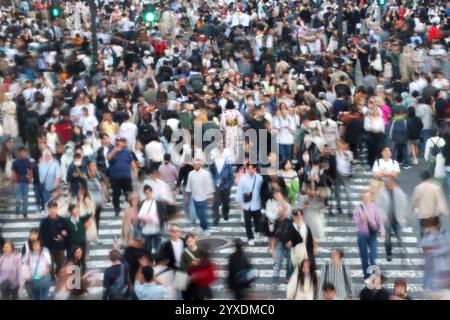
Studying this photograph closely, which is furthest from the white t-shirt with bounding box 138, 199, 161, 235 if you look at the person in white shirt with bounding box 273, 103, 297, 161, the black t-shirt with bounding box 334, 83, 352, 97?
the black t-shirt with bounding box 334, 83, 352, 97

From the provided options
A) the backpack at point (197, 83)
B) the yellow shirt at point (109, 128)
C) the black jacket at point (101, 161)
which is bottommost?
the black jacket at point (101, 161)

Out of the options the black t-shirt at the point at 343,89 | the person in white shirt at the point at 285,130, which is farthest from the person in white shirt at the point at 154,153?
the black t-shirt at the point at 343,89

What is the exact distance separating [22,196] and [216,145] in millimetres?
3481

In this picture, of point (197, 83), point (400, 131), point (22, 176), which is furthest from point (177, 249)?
point (197, 83)

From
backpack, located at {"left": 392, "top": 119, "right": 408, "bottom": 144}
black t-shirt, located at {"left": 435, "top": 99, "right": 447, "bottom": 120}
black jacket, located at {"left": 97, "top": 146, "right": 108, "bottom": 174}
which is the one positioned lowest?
black jacket, located at {"left": 97, "top": 146, "right": 108, "bottom": 174}

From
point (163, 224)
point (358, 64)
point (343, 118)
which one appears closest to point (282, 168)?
point (163, 224)

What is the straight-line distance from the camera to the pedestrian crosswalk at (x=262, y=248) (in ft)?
58.7

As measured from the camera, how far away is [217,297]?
16.9 metres

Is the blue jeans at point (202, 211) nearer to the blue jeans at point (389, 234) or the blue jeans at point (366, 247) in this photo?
the blue jeans at point (389, 234)

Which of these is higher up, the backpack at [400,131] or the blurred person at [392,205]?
the backpack at [400,131]

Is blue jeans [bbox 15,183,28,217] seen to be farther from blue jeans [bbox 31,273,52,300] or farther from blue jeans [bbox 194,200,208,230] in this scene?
blue jeans [bbox 31,273,52,300]

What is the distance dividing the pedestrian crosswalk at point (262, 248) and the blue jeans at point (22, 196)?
171 millimetres

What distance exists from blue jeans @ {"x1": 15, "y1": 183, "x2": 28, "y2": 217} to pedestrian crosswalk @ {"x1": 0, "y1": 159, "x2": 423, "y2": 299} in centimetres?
17

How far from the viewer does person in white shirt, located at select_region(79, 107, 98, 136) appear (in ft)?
79.4
